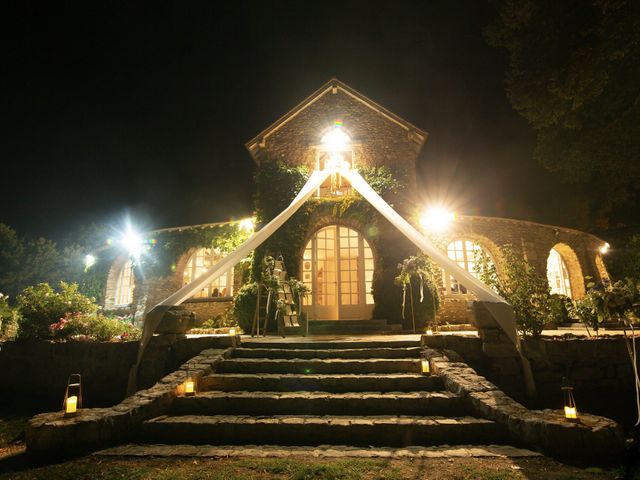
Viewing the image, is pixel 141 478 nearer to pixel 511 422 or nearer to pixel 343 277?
pixel 511 422

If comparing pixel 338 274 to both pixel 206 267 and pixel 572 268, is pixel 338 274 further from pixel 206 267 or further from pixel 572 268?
pixel 572 268

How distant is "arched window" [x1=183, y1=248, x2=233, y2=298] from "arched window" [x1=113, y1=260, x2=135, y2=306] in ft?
8.96

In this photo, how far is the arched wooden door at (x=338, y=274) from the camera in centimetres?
892

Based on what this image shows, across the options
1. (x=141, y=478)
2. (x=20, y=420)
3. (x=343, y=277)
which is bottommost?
(x=20, y=420)

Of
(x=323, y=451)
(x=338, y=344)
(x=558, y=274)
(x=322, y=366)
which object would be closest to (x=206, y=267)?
(x=338, y=344)

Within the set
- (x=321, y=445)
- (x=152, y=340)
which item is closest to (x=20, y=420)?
(x=152, y=340)

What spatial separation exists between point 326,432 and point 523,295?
158 inches

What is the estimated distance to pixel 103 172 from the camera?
1658cm

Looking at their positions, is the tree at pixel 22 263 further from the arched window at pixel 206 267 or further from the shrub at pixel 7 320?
the shrub at pixel 7 320

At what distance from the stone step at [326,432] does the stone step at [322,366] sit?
3.91 ft

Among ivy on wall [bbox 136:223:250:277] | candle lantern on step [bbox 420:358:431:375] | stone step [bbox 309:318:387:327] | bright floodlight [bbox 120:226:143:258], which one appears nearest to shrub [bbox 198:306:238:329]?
ivy on wall [bbox 136:223:250:277]

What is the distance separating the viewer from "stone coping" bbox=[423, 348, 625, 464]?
2879 millimetres

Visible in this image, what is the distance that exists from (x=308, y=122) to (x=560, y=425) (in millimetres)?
9373

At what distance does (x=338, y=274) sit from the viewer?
9.14 m
